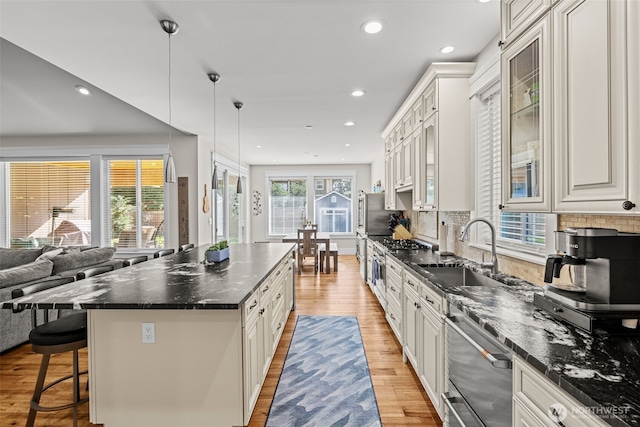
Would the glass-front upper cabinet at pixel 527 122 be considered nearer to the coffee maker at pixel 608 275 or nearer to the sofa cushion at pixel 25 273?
the coffee maker at pixel 608 275

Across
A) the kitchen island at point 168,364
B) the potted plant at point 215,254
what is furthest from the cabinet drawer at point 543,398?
the potted plant at point 215,254

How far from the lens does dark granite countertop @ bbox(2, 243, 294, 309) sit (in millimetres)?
1677

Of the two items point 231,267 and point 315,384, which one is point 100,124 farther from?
point 315,384

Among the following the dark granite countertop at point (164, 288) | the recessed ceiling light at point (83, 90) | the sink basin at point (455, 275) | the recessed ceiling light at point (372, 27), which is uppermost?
the recessed ceiling light at point (83, 90)

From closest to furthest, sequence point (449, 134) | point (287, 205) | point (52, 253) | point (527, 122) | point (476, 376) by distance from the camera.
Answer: point (476, 376) < point (527, 122) < point (449, 134) < point (52, 253) < point (287, 205)

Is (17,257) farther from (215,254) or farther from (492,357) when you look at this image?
(492,357)

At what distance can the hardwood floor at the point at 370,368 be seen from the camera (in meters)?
2.11

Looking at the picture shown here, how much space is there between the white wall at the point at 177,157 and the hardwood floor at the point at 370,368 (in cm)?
253

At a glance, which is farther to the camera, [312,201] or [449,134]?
[312,201]

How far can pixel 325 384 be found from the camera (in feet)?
8.14

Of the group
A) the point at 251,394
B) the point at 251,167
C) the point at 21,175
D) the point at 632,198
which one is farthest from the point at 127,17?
the point at 251,167

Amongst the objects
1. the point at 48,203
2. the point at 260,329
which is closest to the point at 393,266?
the point at 260,329

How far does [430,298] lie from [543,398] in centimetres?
111

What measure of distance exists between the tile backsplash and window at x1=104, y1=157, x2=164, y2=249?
455 centimetres
